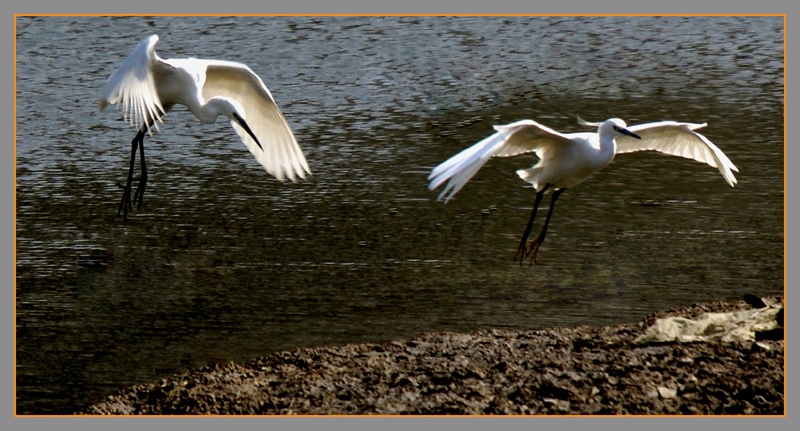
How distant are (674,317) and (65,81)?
7.00 m

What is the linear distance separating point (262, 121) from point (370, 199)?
1.44 meters

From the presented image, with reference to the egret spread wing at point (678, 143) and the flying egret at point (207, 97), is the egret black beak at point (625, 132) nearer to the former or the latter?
the egret spread wing at point (678, 143)

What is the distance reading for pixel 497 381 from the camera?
445cm

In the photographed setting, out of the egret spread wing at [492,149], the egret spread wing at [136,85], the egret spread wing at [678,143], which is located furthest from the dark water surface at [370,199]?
the egret spread wing at [136,85]

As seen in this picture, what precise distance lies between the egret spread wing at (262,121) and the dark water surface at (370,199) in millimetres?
620

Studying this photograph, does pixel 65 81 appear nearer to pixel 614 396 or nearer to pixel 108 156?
pixel 108 156

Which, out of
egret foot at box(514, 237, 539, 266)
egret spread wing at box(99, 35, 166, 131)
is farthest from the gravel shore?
egret spread wing at box(99, 35, 166, 131)

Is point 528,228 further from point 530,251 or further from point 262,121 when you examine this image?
point 262,121

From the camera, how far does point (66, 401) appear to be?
4.84 meters

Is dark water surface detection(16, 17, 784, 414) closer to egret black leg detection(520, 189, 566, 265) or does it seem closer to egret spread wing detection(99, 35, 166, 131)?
egret black leg detection(520, 189, 566, 265)

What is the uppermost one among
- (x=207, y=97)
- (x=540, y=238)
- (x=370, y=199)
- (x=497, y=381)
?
(x=207, y=97)

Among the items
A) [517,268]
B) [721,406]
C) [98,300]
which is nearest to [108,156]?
[98,300]

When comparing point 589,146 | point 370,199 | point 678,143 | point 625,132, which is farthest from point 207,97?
point 678,143

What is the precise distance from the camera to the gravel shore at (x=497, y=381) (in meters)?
4.25
